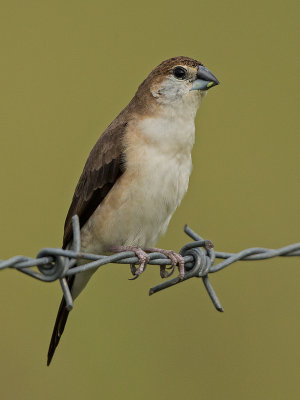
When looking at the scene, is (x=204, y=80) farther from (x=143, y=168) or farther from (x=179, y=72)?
(x=143, y=168)

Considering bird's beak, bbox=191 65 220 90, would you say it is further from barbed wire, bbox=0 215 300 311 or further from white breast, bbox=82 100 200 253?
barbed wire, bbox=0 215 300 311

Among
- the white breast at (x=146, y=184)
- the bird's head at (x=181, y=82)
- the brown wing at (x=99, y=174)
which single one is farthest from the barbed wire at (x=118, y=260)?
the bird's head at (x=181, y=82)

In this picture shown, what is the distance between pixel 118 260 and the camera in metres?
3.98

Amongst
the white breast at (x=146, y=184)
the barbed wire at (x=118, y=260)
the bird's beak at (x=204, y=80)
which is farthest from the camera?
the bird's beak at (x=204, y=80)

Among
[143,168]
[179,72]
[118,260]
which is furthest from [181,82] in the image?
[118,260]

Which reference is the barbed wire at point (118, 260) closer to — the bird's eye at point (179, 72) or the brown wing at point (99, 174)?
the brown wing at point (99, 174)

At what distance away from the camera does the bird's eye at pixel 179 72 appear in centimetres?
543

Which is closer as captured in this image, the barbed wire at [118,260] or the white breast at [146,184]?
the barbed wire at [118,260]

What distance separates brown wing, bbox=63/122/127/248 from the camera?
5297 mm

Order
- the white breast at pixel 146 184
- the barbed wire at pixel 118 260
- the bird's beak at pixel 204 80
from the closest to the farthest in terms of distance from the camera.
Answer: the barbed wire at pixel 118 260
the white breast at pixel 146 184
the bird's beak at pixel 204 80

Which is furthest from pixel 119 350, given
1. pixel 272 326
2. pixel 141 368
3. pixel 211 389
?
pixel 272 326

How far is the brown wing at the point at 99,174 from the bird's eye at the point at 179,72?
1.74 ft

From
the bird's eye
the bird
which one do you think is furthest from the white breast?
the bird's eye

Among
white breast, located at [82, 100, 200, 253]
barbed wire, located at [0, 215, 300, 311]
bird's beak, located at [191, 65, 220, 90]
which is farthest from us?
bird's beak, located at [191, 65, 220, 90]
